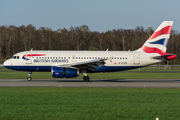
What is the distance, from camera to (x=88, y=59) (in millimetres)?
32344

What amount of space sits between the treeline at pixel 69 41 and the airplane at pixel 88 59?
169 feet

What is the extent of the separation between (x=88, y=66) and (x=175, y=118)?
20.7 m

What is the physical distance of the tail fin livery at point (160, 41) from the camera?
33844 millimetres

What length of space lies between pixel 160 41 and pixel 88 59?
9916mm

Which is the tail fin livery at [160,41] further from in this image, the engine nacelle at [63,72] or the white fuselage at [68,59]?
the engine nacelle at [63,72]

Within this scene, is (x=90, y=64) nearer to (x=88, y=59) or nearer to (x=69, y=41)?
(x=88, y=59)

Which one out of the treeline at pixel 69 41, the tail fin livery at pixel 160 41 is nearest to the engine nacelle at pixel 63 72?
the tail fin livery at pixel 160 41

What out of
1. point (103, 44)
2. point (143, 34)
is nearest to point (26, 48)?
point (103, 44)

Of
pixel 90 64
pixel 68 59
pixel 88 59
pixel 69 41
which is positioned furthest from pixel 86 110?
pixel 69 41

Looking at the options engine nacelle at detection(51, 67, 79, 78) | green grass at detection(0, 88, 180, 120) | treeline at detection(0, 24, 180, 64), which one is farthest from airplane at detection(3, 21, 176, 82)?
treeline at detection(0, 24, 180, 64)

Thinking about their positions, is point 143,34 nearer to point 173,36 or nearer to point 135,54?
point 173,36

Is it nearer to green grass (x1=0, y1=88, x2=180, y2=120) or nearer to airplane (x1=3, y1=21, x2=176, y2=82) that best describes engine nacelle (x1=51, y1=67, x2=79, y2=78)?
airplane (x1=3, y1=21, x2=176, y2=82)

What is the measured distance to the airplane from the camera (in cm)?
3119

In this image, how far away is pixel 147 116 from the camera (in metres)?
11.2
